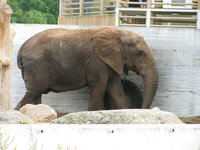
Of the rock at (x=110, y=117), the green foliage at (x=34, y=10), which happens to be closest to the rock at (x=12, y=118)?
the rock at (x=110, y=117)

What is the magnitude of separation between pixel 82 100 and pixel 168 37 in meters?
2.78

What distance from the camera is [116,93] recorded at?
1399 cm

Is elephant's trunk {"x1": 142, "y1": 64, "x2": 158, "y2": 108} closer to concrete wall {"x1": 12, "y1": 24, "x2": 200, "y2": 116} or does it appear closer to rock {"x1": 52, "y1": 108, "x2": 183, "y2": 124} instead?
concrete wall {"x1": 12, "y1": 24, "x2": 200, "y2": 116}

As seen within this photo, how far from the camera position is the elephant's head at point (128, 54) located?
13922mm

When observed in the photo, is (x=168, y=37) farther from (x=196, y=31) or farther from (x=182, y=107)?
(x=182, y=107)

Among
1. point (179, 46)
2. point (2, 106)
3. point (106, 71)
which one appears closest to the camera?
point (2, 106)

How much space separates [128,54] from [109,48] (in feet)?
1.63
